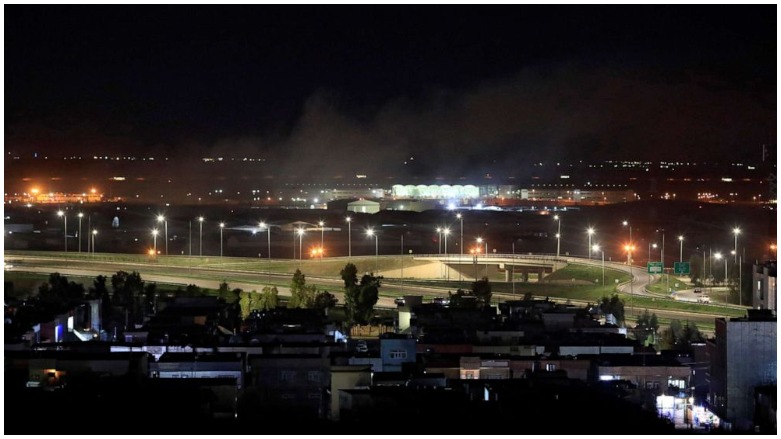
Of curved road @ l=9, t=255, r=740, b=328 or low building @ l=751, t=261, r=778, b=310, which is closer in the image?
low building @ l=751, t=261, r=778, b=310

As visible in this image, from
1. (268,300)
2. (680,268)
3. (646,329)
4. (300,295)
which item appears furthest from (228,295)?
(680,268)

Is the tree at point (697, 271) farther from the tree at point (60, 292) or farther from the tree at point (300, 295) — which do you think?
the tree at point (60, 292)

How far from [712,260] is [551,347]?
6.32m

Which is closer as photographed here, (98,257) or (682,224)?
(98,257)

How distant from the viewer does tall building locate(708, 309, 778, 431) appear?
576cm

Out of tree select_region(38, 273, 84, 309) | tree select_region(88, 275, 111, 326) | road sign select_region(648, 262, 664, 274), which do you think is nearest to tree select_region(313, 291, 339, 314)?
tree select_region(88, 275, 111, 326)

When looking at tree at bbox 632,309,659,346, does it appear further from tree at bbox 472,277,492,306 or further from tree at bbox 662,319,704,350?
tree at bbox 472,277,492,306

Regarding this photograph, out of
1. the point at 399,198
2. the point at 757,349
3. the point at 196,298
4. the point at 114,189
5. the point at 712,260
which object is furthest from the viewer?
the point at 114,189

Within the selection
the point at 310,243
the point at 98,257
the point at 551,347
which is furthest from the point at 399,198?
the point at 551,347

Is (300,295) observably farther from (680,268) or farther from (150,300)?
(680,268)

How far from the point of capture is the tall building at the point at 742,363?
576 centimetres

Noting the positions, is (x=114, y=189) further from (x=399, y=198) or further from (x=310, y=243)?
(x=310, y=243)

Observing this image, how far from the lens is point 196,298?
8.69 metres

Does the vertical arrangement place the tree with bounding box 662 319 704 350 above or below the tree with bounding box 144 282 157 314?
below
